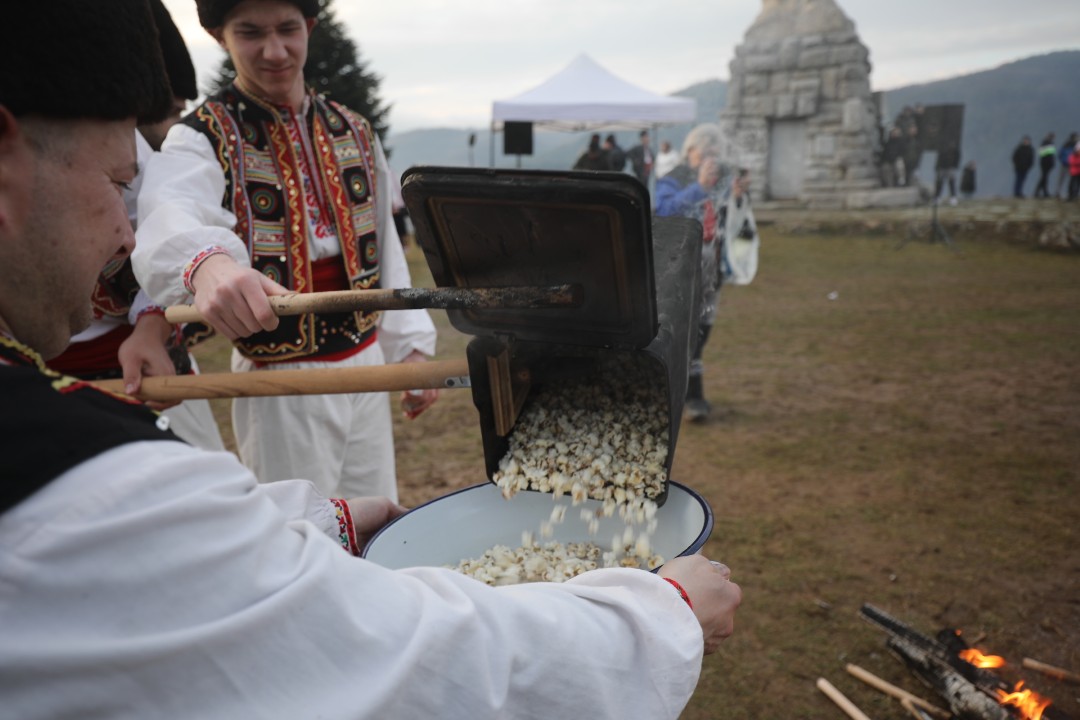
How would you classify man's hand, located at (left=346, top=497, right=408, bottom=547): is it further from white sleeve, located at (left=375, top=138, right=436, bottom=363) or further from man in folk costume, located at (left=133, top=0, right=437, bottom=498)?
white sleeve, located at (left=375, top=138, right=436, bottom=363)

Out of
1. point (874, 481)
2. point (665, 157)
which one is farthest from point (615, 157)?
point (874, 481)

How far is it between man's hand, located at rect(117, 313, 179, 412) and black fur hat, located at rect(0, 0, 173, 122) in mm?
1408

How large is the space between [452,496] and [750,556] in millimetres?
2334

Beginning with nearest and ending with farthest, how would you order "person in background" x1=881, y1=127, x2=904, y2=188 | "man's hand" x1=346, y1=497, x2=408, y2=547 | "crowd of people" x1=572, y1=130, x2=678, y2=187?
"man's hand" x1=346, y1=497, x2=408, y2=547, "crowd of people" x1=572, y1=130, x2=678, y2=187, "person in background" x1=881, y1=127, x2=904, y2=188

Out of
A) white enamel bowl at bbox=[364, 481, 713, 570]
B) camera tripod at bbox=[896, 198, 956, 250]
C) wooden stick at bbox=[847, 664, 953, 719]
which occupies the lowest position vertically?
wooden stick at bbox=[847, 664, 953, 719]

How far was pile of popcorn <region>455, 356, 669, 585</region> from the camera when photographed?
1.59 metres

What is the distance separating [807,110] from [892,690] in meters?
20.1

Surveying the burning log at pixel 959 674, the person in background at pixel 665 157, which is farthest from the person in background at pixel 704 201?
the person in background at pixel 665 157

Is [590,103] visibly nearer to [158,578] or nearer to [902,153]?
[902,153]

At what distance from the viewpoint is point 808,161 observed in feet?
66.6

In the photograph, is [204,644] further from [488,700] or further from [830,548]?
[830,548]

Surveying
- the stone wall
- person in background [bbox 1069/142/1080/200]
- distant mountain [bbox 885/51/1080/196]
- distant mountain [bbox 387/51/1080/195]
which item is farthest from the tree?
distant mountain [bbox 885/51/1080/196]

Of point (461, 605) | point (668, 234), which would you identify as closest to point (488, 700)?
point (461, 605)

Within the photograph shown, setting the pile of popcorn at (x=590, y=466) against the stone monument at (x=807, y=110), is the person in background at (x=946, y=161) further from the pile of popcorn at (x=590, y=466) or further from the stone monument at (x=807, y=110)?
the pile of popcorn at (x=590, y=466)
